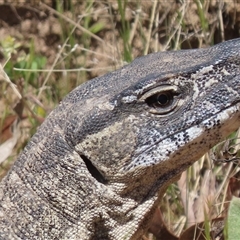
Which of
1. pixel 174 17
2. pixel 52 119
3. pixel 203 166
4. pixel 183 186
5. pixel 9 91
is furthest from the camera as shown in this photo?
pixel 9 91

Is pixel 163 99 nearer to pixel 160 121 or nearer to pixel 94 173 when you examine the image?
pixel 160 121

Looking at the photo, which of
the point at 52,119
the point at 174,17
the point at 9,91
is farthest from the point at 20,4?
the point at 52,119

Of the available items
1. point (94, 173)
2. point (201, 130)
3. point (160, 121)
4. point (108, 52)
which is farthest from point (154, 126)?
point (108, 52)

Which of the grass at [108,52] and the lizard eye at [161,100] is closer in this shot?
the lizard eye at [161,100]

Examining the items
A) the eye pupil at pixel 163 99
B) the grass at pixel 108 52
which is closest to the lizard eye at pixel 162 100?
the eye pupil at pixel 163 99

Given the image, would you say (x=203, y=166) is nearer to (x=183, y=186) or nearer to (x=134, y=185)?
(x=183, y=186)

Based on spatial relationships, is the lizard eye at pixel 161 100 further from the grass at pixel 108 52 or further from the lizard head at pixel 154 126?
the grass at pixel 108 52

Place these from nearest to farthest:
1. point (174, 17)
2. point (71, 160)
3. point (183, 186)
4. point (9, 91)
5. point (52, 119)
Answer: point (71, 160) < point (52, 119) < point (183, 186) < point (174, 17) < point (9, 91)
